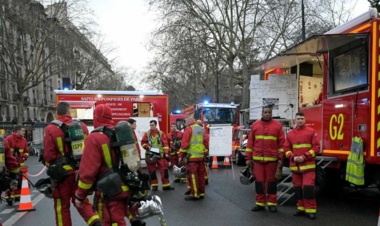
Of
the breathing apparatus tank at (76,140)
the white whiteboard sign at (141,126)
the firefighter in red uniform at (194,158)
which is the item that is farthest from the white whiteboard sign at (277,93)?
the breathing apparatus tank at (76,140)

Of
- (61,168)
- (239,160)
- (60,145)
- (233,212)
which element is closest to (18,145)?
(60,145)

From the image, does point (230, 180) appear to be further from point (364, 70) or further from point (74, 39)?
point (74, 39)

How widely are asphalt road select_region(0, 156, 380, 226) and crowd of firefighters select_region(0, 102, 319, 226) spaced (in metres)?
0.37

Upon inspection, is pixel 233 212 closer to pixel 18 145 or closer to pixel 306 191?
pixel 306 191

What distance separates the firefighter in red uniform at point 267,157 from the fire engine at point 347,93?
0.85 metres

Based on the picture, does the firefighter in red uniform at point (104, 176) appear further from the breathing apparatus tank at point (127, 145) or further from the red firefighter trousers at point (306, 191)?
the red firefighter trousers at point (306, 191)

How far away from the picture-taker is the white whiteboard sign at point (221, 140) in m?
14.1

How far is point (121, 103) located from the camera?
50.5 feet

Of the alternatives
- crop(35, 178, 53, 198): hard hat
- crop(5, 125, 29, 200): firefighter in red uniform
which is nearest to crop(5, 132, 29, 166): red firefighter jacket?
crop(5, 125, 29, 200): firefighter in red uniform

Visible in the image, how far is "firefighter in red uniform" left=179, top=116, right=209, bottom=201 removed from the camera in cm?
888

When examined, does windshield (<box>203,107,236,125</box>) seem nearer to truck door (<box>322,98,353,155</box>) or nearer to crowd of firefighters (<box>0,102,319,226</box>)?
crowd of firefighters (<box>0,102,319,226</box>)

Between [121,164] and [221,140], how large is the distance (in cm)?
992

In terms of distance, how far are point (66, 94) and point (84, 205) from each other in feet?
34.5

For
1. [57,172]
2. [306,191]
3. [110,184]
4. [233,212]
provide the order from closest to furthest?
[110,184] → [57,172] → [306,191] → [233,212]
